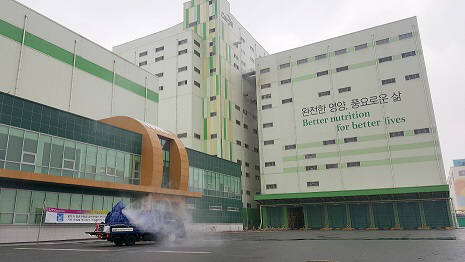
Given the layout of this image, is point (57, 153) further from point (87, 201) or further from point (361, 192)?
point (361, 192)

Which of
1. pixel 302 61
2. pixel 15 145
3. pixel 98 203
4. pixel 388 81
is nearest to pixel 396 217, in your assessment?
pixel 388 81

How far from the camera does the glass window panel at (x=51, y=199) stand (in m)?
31.6

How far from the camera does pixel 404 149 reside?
59.4 meters

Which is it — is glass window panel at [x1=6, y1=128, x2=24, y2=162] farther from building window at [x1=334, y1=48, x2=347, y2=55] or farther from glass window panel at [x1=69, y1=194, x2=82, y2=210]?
building window at [x1=334, y1=48, x2=347, y2=55]

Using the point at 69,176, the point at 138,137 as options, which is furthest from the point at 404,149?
the point at 69,176

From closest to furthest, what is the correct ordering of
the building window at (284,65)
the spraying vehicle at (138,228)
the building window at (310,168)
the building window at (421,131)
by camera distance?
1. the spraying vehicle at (138,228)
2. the building window at (421,131)
3. the building window at (310,168)
4. the building window at (284,65)

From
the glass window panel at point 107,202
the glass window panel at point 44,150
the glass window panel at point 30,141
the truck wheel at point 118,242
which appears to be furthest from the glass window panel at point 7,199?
the truck wheel at point 118,242

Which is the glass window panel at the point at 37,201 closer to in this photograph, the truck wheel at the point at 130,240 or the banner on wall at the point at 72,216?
the banner on wall at the point at 72,216

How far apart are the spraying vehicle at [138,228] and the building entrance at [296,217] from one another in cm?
4473

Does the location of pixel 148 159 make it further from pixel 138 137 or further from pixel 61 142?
pixel 61 142

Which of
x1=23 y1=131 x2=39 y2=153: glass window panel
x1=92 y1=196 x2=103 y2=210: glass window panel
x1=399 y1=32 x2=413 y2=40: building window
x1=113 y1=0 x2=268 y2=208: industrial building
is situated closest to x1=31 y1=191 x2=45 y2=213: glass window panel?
x1=23 y1=131 x2=39 y2=153: glass window panel

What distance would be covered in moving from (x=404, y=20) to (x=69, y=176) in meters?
61.9

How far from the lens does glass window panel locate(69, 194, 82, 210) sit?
33.7 meters

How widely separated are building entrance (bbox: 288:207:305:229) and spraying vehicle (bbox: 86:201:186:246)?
44.7 metres
